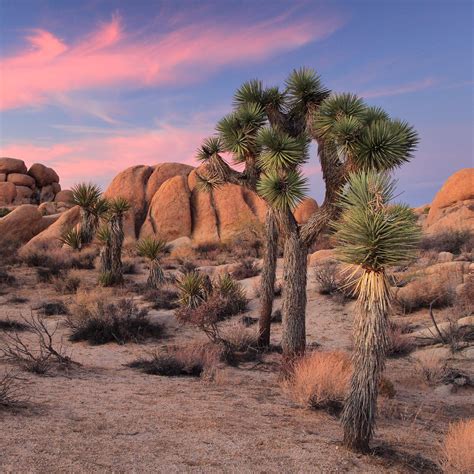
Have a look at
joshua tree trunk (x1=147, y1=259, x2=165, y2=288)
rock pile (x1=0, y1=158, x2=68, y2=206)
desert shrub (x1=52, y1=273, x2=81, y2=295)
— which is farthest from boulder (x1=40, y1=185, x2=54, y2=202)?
joshua tree trunk (x1=147, y1=259, x2=165, y2=288)

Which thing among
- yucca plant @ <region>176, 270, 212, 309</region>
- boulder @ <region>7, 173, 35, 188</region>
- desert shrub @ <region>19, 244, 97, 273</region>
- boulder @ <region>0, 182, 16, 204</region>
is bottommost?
yucca plant @ <region>176, 270, 212, 309</region>

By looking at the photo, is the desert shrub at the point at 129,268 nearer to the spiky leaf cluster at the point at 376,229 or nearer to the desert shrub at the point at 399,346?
the desert shrub at the point at 399,346

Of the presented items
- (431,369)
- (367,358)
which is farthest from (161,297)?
(367,358)

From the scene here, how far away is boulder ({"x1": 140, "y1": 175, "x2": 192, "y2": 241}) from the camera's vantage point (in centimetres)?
3381

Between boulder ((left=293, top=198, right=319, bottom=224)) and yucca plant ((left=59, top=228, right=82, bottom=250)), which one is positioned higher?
boulder ((left=293, top=198, right=319, bottom=224))

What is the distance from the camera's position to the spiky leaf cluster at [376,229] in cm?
511

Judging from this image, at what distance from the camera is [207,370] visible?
9.12 metres

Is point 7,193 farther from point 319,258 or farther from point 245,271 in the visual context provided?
point 319,258

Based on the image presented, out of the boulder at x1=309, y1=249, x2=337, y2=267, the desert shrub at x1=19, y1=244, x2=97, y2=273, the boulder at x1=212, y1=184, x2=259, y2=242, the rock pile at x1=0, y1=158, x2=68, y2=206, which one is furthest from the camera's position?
the rock pile at x1=0, y1=158, x2=68, y2=206

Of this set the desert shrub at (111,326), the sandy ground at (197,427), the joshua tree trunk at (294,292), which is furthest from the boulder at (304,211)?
the sandy ground at (197,427)

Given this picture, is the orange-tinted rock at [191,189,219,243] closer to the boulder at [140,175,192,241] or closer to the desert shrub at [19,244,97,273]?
the boulder at [140,175,192,241]

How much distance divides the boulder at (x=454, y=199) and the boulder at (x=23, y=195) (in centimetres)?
4012

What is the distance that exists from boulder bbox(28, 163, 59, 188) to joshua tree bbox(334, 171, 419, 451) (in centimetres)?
5629

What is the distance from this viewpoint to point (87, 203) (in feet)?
72.2
